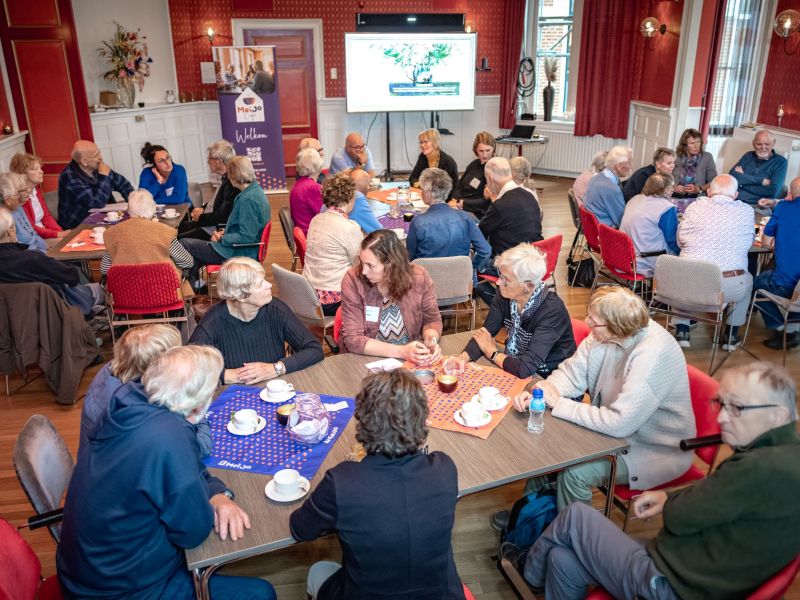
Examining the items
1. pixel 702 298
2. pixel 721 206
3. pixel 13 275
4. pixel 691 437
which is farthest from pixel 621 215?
pixel 13 275

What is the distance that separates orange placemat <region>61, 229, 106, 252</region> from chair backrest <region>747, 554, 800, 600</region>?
449cm

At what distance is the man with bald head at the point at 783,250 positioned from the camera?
435 cm

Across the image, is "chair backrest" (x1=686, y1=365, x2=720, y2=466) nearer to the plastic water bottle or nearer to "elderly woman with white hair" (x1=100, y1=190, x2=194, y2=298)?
the plastic water bottle

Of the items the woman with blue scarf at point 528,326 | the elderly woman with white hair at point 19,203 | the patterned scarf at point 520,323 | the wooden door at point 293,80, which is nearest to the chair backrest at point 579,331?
the woman with blue scarf at point 528,326

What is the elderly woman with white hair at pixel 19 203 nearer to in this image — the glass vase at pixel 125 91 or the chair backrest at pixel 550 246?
the chair backrest at pixel 550 246

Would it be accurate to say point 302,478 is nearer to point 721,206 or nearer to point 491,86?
point 721,206

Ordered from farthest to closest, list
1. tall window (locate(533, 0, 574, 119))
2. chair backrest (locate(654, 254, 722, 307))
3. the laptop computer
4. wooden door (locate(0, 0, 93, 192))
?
tall window (locate(533, 0, 574, 119))
the laptop computer
wooden door (locate(0, 0, 93, 192))
chair backrest (locate(654, 254, 722, 307))

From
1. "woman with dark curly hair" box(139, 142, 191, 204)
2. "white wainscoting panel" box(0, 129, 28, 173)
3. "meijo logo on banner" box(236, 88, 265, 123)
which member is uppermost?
"meijo logo on banner" box(236, 88, 265, 123)

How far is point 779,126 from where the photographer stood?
8.07 meters

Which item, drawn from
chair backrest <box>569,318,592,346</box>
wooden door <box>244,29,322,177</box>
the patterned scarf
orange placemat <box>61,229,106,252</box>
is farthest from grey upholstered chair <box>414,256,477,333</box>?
wooden door <box>244,29,322,177</box>

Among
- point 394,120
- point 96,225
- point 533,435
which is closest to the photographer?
point 533,435

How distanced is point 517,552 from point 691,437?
2.84ft

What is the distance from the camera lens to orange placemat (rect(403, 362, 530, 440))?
2412mm

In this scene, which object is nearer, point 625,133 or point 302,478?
point 302,478
